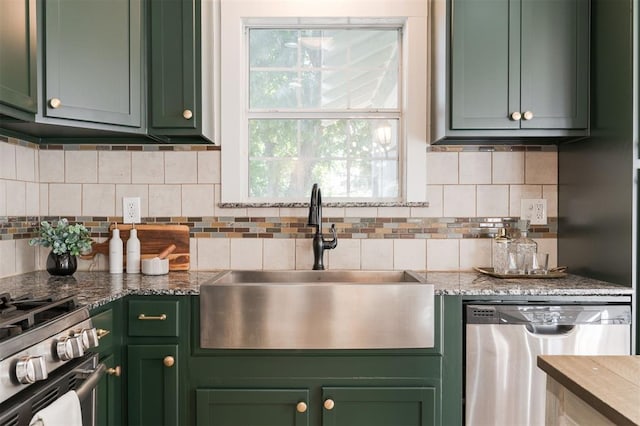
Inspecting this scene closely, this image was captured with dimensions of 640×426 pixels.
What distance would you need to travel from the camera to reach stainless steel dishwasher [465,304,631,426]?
1.95 meters

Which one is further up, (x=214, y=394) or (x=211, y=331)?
(x=211, y=331)

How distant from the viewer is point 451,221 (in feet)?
8.36

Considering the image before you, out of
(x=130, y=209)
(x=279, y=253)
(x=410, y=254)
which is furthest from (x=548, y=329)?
(x=130, y=209)

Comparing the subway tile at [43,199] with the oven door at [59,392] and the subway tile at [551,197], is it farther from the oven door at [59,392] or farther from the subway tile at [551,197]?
the subway tile at [551,197]

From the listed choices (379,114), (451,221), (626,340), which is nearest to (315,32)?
(379,114)

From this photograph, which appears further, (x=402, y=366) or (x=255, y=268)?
(x=255, y=268)

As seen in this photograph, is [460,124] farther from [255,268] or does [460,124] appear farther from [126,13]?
[126,13]

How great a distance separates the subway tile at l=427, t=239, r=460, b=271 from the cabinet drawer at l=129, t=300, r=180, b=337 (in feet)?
4.21

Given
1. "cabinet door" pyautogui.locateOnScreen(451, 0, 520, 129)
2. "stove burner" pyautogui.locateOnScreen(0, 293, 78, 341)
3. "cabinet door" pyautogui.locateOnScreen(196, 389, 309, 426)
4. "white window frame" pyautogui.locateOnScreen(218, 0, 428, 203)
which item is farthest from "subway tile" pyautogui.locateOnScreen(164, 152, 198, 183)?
"cabinet door" pyautogui.locateOnScreen(451, 0, 520, 129)

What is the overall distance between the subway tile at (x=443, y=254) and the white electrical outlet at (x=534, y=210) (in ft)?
1.22

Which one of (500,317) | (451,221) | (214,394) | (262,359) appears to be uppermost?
(451,221)

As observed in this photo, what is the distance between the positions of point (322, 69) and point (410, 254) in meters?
1.07

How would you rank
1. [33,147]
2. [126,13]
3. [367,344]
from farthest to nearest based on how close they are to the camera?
[33,147] → [126,13] → [367,344]

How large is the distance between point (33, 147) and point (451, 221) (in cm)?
215
